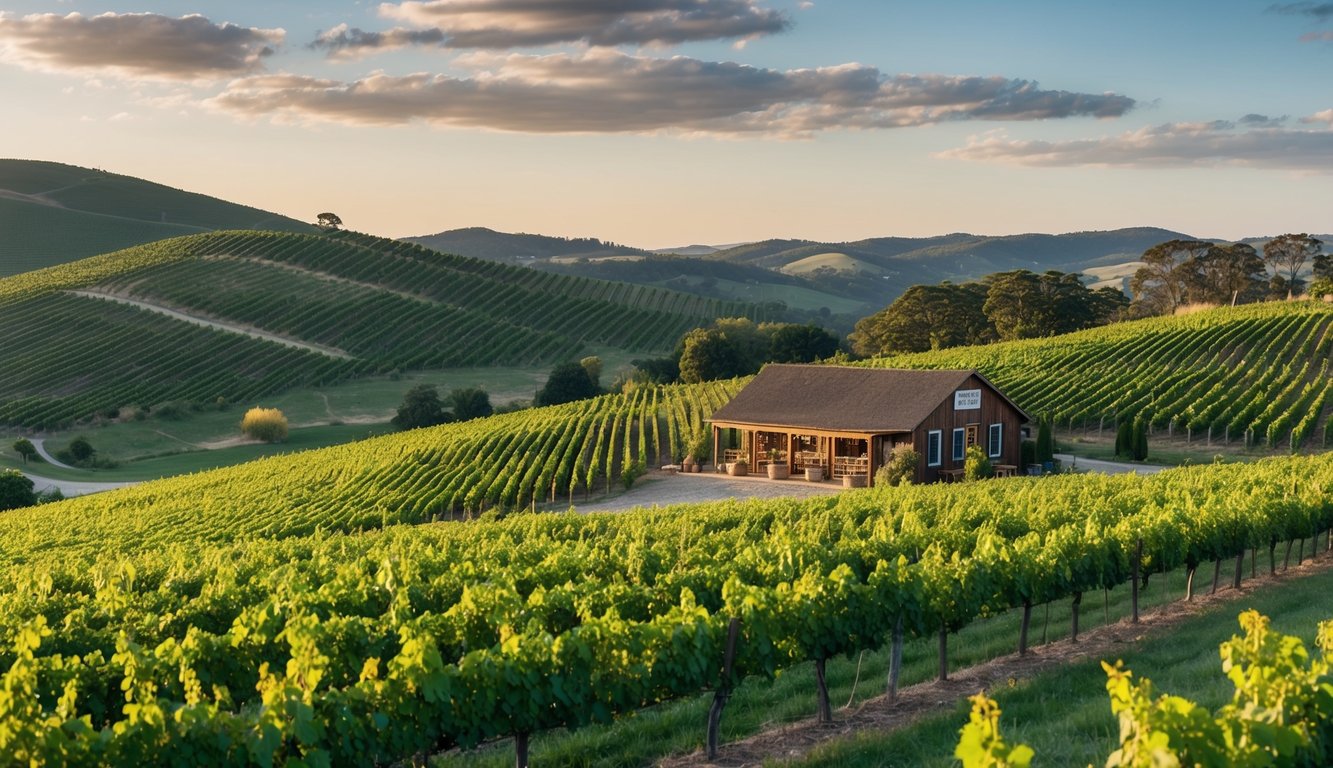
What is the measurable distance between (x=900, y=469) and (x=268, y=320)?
76.5 m

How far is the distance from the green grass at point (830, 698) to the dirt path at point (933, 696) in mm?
313

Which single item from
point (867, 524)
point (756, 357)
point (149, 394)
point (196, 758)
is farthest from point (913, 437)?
point (149, 394)

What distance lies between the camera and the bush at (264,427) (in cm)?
7169

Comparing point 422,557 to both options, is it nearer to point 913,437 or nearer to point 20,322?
point 913,437

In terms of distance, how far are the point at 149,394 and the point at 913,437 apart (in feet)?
201

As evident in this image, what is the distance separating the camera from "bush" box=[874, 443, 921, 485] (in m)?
Result: 36.5

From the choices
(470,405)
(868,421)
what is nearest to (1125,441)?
(868,421)

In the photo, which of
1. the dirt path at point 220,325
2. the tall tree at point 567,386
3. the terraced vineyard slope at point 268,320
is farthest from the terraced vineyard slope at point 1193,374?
the dirt path at point 220,325

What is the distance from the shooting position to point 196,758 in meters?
7.65

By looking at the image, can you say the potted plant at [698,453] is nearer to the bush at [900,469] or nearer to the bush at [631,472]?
the bush at [631,472]

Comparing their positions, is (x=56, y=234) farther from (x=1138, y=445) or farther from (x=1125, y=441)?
(x=1138, y=445)

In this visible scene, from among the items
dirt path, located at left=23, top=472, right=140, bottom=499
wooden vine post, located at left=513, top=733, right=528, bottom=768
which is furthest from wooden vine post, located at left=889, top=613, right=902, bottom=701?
dirt path, located at left=23, top=472, right=140, bottom=499

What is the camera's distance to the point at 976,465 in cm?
3766

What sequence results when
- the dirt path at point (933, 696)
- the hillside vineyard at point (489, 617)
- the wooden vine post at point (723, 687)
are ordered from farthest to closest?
1. the dirt path at point (933, 696)
2. the wooden vine post at point (723, 687)
3. the hillside vineyard at point (489, 617)
